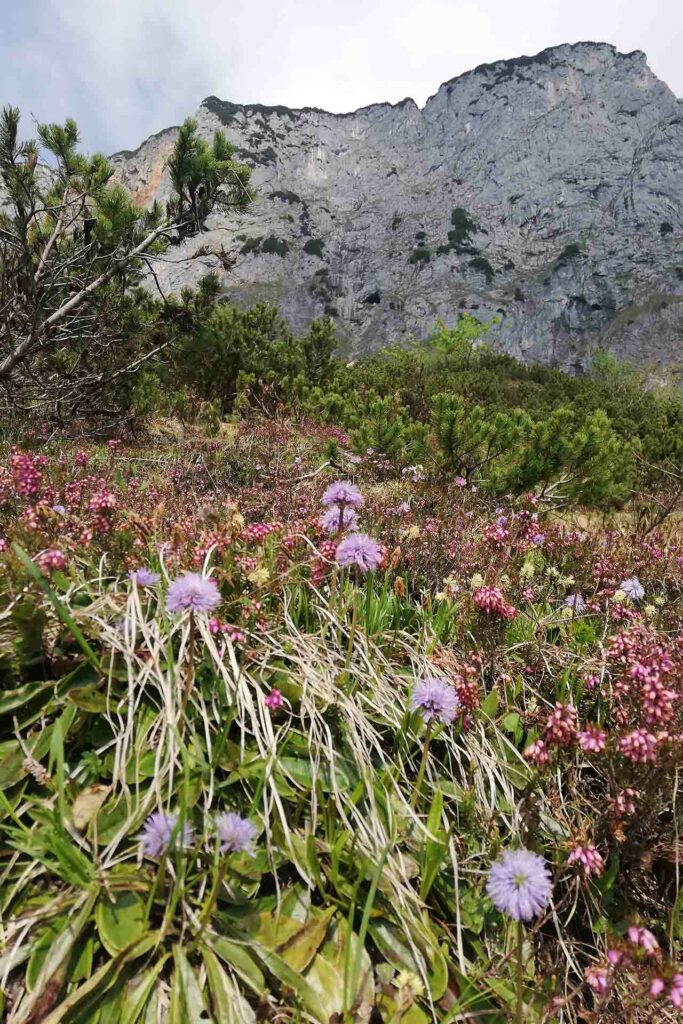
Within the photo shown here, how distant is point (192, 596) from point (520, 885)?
3.43 feet

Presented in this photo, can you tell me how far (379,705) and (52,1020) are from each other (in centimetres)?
110

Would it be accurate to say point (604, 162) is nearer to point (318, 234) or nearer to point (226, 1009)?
point (318, 234)

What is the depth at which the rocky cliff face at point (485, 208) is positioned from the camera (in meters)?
79.9

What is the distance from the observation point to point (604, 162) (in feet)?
291

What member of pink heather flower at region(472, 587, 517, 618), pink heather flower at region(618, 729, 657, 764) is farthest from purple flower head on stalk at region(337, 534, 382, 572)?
pink heather flower at region(618, 729, 657, 764)

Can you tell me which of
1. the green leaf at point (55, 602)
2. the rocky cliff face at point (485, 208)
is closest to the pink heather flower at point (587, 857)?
the green leaf at point (55, 602)

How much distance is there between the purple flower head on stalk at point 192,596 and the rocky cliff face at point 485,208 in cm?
8491

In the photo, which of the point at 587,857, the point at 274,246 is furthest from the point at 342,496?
the point at 274,246

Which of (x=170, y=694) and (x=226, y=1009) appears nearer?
(x=226, y=1009)

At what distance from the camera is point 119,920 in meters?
1.19

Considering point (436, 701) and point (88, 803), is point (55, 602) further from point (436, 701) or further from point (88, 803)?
point (436, 701)

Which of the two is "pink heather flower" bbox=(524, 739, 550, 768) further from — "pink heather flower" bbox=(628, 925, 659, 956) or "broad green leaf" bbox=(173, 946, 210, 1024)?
"broad green leaf" bbox=(173, 946, 210, 1024)

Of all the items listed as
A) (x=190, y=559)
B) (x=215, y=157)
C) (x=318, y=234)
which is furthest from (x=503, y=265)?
(x=190, y=559)

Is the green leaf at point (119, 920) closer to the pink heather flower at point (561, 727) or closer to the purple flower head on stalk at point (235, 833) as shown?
the purple flower head on stalk at point (235, 833)
